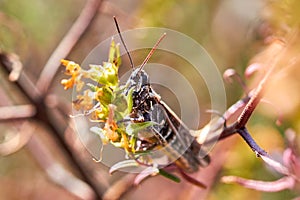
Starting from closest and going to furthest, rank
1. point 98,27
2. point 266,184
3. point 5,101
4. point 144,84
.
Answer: point 144,84 → point 266,184 → point 5,101 → point 98,27

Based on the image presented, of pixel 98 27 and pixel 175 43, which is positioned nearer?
pixel 175 43

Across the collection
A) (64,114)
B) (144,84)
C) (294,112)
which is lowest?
(64,114)

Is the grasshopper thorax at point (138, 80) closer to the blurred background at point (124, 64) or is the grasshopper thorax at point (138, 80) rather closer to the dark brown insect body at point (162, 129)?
the dark brown insect body at point (162, 129)

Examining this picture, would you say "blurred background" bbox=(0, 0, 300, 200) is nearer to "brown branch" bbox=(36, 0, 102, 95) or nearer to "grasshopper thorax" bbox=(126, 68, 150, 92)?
"brown branch" bbox=(36, 0, 102, 95)

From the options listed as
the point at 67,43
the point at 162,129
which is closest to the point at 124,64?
the point at 67,43

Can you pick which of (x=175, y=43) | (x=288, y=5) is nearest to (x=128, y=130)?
(x=288, y=5)

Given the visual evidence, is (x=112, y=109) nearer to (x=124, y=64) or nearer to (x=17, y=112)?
(x=17, y=112)

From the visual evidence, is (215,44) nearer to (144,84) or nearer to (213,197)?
(213,197)

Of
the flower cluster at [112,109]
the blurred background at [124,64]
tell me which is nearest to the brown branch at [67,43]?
the blurred background at [124,64]
